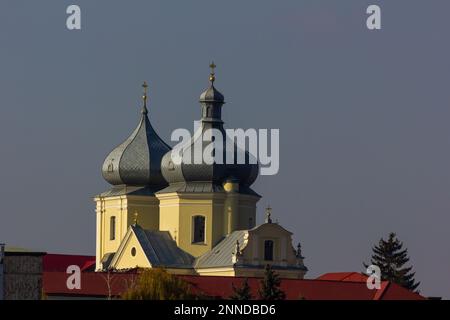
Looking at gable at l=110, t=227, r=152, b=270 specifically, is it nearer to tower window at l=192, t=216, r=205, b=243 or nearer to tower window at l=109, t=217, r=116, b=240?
tower window at l=192, t=216, r=205, b=243

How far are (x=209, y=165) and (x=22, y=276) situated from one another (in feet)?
118

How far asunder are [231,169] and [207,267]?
4.09 m

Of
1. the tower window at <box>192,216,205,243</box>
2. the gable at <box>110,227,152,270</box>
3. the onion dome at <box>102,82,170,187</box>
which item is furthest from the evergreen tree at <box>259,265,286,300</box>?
the onion dome at <box>102,82,170,187</box>

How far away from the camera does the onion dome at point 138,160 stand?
85938mm

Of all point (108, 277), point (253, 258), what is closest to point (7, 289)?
point (108, 277)

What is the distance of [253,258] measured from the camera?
81.5 metres

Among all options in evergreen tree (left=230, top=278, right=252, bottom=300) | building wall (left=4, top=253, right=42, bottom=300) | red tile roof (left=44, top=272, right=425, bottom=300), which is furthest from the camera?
red tile roof (left=44, top=272, right=425, bottom=300)

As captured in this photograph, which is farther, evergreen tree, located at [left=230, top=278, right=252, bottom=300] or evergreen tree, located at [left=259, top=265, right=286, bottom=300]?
evergreen tree, located at [left=259, top=265, right=286, bottom=300]

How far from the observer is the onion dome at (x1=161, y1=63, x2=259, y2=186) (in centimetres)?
8275

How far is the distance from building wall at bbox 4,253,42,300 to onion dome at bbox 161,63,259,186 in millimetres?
34699

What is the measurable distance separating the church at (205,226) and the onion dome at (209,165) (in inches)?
1.6

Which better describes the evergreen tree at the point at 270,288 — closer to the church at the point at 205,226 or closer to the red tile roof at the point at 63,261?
the church at the point at 205,226
